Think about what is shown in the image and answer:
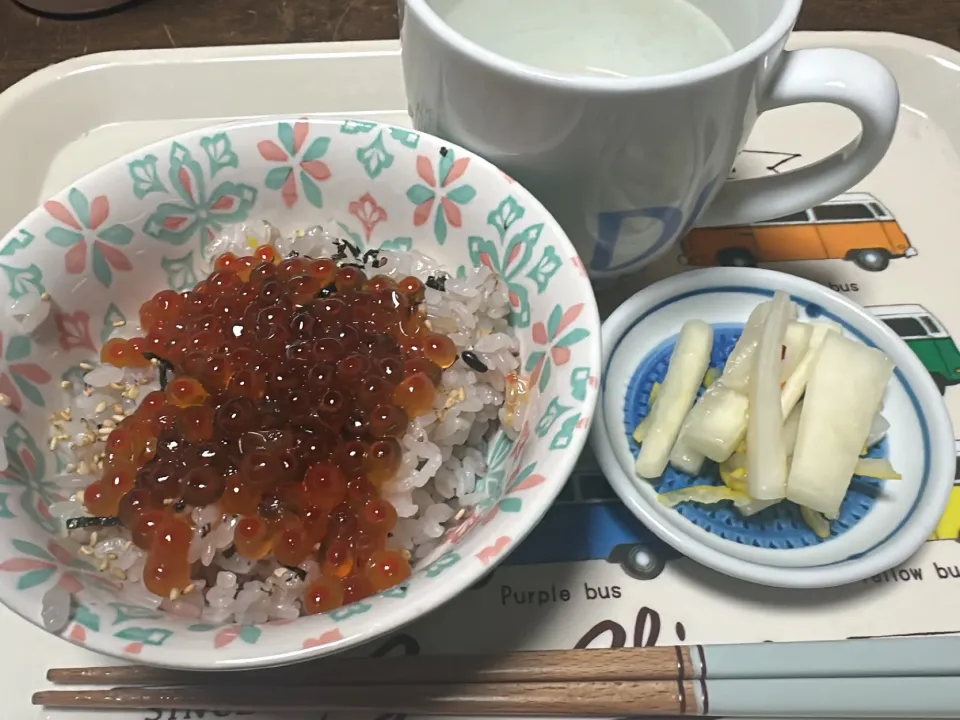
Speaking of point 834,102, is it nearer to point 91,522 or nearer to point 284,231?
point 284,231

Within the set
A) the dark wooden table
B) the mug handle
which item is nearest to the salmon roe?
the mug handle

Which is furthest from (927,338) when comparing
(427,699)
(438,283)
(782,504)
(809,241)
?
(427,699)

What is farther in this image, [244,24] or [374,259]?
[244,24]

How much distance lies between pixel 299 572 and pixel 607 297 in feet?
1.65

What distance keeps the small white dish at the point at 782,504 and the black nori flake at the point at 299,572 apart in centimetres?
30

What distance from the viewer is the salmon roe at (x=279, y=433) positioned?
63cm

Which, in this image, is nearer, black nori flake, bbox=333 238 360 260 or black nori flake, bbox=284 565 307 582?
black nori flake, bbox=284 565 307 582

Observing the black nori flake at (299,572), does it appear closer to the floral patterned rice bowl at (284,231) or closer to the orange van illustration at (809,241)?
the floral patterned rice bowl at (284,231)

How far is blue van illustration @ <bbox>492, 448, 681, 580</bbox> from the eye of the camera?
0.77m

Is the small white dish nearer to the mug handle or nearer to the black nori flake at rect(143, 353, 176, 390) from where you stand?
the mug handle

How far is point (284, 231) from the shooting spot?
0.87 m

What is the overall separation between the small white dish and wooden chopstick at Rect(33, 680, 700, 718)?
0.13 meters

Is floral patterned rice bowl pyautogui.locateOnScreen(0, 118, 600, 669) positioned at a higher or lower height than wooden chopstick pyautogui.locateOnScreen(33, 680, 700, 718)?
higher

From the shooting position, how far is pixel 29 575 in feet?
1.82
